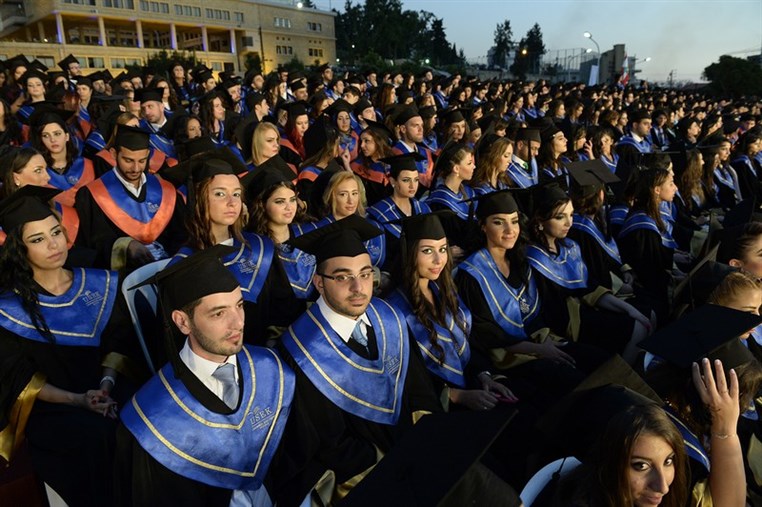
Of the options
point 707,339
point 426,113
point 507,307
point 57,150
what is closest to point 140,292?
point 507,307

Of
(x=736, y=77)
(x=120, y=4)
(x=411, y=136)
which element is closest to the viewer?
(x=411, y=136)

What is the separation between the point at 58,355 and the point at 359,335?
6.09 feet

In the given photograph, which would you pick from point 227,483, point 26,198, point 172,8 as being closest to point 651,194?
point 227,483

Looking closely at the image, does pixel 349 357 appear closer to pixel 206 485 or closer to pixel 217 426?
pixel 217 426

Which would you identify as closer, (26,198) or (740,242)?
(26,198)

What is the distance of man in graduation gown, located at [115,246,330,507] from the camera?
2277mm

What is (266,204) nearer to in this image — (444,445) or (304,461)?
(304,461)

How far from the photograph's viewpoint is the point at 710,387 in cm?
231

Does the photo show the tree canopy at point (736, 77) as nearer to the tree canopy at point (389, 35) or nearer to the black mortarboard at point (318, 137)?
the black mortarboard at point (318, 137)

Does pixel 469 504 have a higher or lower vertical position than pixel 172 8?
lower

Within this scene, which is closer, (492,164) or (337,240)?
(337,240)

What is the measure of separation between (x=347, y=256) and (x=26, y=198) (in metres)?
1.98

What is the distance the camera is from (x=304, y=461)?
2.60 meters

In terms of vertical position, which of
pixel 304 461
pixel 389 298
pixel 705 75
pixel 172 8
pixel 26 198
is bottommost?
pixel 304 461
